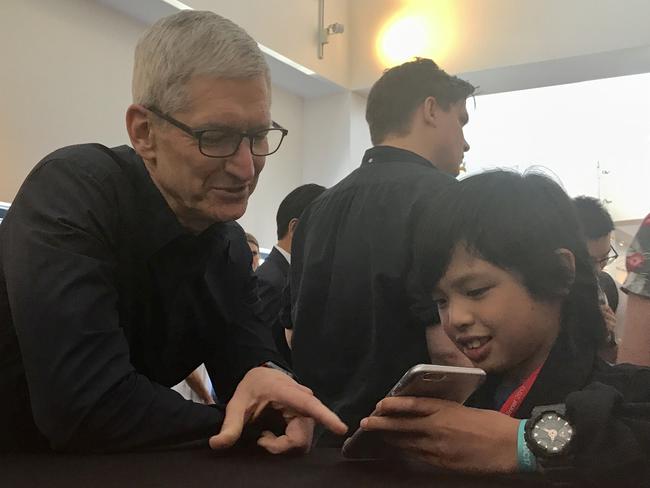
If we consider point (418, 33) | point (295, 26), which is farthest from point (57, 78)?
point (418, 33)

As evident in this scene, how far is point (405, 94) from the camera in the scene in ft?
6.11

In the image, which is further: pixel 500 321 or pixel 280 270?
pixel 280 270

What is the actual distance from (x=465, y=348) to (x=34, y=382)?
0.60 meters

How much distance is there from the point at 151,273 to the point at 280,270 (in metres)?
1.47

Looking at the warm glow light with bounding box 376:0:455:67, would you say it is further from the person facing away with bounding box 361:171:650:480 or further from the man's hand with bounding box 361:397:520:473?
the man's hand with bounding box 361:397:520:473

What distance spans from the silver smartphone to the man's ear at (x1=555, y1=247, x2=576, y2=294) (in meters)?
0.31

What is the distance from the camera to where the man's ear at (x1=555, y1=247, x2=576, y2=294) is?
1.03m

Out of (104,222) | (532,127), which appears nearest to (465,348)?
(104,222)

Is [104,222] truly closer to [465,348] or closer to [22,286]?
[22,286]

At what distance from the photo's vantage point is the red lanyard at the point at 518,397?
3.06 ft

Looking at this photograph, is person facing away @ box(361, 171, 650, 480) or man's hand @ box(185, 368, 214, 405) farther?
man's hand @ box(185, 368, 214, 405)

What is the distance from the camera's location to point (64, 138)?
9.39ft

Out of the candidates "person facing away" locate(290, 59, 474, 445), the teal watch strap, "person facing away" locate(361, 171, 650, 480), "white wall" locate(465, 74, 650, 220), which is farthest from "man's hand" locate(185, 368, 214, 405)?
"white wall" locate(465, 74, 650, 220)

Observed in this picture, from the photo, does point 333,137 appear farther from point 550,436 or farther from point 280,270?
point 550,436
